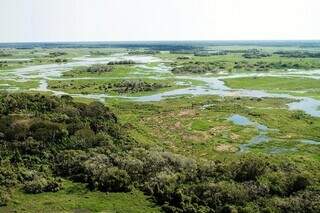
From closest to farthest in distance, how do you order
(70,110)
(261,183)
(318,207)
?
(318,207) < (261,183) < (70,110)

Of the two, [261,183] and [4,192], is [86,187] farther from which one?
[261,183]

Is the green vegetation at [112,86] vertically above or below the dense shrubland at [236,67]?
below

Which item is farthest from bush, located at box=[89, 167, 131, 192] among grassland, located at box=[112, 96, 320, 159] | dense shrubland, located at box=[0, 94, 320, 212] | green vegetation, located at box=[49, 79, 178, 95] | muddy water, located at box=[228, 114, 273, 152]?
Answer: green vegetation, located at box=[49, 79, 178, 95]

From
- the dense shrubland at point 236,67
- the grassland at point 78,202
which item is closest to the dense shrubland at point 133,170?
the grassland at point 78,202

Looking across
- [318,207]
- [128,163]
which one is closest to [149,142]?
[128,163]

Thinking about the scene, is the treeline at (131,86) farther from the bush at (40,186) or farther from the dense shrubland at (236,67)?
the bush at (40,186)

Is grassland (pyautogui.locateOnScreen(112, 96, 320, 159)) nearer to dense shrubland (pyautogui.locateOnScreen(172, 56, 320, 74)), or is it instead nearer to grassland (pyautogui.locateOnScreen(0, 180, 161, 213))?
grassland (pyautogui.locateOnScreen(0, 180, 161, 213))

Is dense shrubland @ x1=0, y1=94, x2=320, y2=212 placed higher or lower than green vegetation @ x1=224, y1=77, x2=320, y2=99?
higher

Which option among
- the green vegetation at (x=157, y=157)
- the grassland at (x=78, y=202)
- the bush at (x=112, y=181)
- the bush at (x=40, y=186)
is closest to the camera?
the grassland at (x=78, y=202)

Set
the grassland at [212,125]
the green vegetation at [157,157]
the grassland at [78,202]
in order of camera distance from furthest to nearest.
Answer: the grassland at [212,125]
the green vegetation at [157,157]
the grassland at [78,202]
